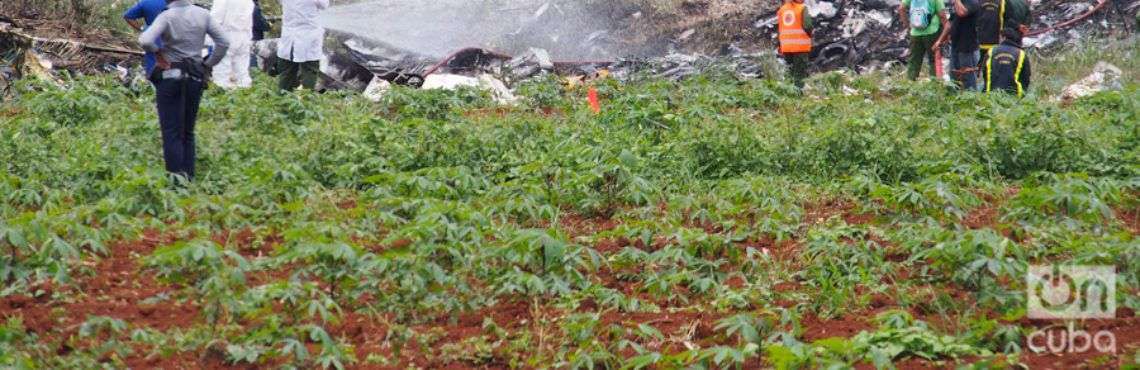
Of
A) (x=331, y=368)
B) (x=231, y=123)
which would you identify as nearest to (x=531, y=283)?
(x=331, y=368)

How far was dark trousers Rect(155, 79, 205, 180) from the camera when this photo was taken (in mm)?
7672

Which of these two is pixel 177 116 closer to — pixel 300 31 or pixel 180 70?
pixel 180 70

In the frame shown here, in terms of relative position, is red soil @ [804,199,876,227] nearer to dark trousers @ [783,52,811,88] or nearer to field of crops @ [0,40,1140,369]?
field of crops @ [0,40,1140,369]

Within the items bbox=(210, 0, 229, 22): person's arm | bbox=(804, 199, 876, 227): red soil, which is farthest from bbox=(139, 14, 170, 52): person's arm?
bbox=(210, 0, 229, 22): person's arm

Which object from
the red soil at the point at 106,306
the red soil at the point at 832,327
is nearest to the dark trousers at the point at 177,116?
the red soil at the point at 106,306

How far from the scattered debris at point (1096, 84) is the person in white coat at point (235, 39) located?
7.46 metres

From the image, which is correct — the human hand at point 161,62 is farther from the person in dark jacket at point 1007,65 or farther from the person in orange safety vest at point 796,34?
the person in orange safety vest at point 796,34

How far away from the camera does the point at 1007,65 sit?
11.0 m

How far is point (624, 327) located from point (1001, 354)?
1.33 m

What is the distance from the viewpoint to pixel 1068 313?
15.8 feet

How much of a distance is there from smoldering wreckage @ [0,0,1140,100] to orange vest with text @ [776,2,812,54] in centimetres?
63

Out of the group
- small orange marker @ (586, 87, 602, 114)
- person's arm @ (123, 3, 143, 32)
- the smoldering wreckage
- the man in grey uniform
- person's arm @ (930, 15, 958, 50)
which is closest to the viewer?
the man in grey uniform

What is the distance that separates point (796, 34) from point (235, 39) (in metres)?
5.29

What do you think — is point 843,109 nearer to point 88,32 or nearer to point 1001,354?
point 1001,354
